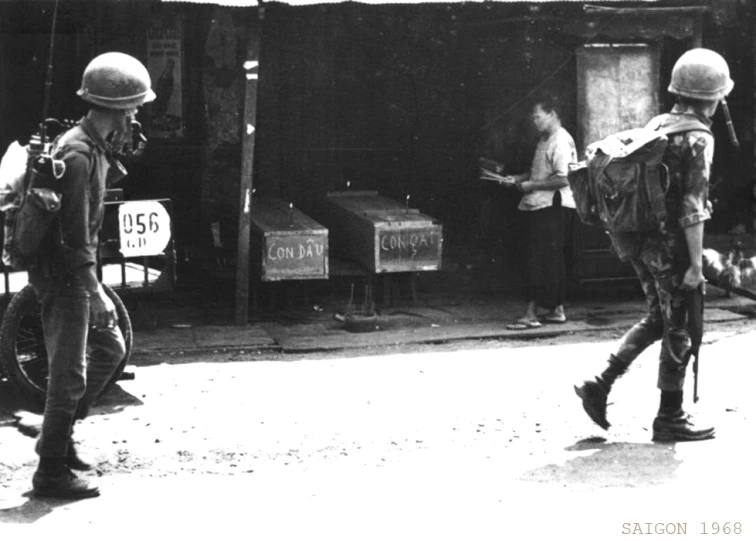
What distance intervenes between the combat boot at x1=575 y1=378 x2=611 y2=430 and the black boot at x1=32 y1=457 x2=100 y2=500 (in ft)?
9.47

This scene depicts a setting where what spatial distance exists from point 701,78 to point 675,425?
1.97 m

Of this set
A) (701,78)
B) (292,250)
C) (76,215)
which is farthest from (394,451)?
(292,250)

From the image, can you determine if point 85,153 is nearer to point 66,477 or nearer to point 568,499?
point 66,477

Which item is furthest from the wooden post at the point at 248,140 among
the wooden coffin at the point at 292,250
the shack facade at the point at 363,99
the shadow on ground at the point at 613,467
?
the shadow on ground at the point at 613,467

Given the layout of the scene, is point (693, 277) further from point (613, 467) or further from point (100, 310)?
point (100, 310)

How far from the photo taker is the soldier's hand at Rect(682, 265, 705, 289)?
6.99m

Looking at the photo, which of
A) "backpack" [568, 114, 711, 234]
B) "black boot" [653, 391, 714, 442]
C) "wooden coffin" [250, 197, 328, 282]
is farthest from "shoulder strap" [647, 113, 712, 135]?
"wooden coffin" [250, 197, 328, 282]

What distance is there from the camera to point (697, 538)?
5613 millimetres

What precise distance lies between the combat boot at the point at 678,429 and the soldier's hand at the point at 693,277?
0.77 m

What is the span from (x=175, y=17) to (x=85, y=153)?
6.93m

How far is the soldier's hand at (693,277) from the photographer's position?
22.9 feet

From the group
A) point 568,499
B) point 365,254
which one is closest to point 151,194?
point 365,254

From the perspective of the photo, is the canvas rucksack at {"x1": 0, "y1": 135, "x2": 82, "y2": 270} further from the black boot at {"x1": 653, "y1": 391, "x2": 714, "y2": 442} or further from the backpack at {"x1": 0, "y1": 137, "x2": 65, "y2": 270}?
the black boot at {"x1": 653, "y1": 391, "x2": 714, "y2": 442}

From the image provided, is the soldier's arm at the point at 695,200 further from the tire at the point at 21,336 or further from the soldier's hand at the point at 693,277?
the tire at the point at 21,336
